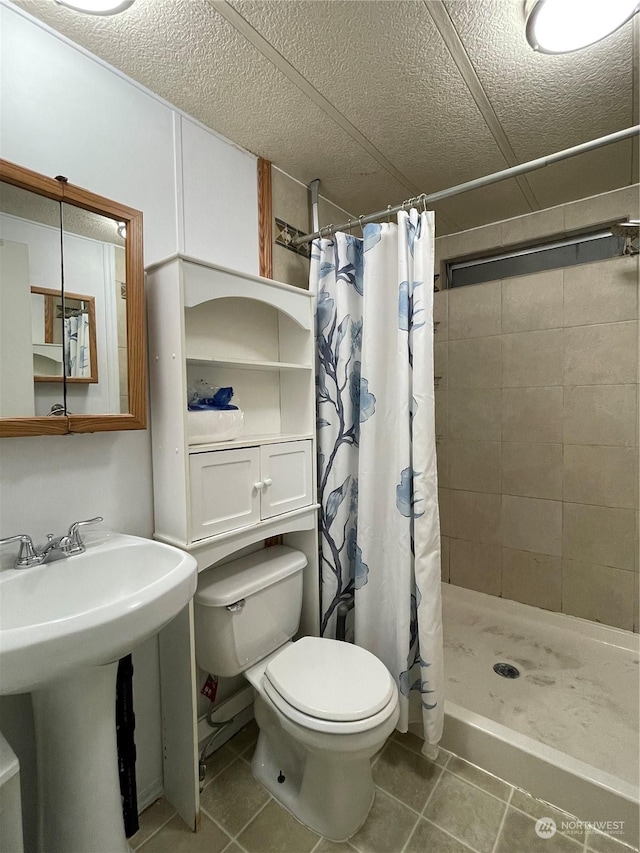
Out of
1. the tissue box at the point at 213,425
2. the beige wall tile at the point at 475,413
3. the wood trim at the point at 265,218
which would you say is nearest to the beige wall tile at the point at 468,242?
the beige wall tile at the point at 475,413

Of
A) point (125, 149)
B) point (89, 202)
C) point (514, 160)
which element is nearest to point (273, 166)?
point (125, 149)

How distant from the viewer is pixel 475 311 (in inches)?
96.4

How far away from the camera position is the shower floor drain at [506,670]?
1855 millimetres

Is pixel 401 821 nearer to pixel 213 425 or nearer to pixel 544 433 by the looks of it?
Result: pixel 213 425

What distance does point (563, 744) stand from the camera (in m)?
1.46

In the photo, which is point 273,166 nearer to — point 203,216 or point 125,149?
point 203,216

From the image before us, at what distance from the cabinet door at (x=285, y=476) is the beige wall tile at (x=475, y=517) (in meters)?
1.31

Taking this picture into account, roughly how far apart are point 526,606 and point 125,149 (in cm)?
276

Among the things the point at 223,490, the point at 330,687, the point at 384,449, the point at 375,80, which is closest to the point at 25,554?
the point at 223,490

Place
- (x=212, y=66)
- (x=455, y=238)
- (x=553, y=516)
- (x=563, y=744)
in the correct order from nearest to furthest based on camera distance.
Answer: (x=212, y=66), (x=563, y=744), (x=553, y=516), (x=455, y=238)

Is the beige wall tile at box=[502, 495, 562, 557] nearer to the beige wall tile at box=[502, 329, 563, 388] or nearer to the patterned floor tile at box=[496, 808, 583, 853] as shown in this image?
the beige wall tile at box=[502, 329, 563, 388]

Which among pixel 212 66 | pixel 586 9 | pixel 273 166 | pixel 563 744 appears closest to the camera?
pixel 586 9

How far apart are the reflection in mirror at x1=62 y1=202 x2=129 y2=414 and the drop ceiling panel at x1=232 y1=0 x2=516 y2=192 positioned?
68cm
